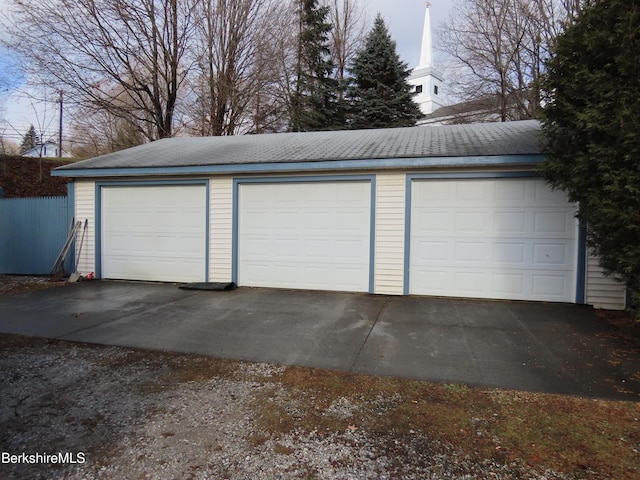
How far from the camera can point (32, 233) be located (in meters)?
9.58

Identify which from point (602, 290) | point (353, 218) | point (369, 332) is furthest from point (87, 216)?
point (602, 290)

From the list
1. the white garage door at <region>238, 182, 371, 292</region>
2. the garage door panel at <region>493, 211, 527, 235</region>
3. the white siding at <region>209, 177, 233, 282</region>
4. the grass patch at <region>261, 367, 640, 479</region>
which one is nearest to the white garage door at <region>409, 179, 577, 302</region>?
the garage door panel at <region>493, 211, 527, 235</region>

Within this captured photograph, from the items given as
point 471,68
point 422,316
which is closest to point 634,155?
point 422,316

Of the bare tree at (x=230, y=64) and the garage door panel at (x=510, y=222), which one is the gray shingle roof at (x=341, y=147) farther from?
the bare tree at (x=230, y=64)

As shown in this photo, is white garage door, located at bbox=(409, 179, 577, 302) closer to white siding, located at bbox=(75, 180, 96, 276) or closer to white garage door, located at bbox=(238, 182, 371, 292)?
white garage door, located at bbox=(238, 182, 371, 292)

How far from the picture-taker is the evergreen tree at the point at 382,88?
19516mm

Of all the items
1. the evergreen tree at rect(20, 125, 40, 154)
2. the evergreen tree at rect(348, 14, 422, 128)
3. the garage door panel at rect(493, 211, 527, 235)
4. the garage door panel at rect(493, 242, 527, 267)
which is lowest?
the garage door panel at rect(493, 242, 527, 267)

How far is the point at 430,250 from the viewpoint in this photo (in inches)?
Answer: 273

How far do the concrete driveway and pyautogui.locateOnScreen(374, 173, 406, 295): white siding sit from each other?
0.41m

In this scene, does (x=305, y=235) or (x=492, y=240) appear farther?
(x=305, y=235)

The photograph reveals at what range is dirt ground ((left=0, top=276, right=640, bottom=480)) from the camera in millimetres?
2246

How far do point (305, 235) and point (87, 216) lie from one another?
502cm

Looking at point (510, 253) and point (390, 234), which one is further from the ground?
point (390, 234)

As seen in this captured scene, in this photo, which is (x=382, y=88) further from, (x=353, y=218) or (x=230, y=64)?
(x=353, y=218)
